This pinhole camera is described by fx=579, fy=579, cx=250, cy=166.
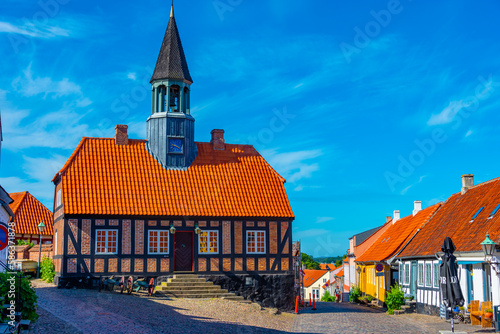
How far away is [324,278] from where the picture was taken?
89812 millimetres

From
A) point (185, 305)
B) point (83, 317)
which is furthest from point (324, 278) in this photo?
point (83, 317)

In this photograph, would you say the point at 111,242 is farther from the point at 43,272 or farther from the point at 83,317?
the point at 83,317

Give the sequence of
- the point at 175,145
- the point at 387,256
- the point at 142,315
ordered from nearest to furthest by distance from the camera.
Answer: the point at 142,315 < the point at 175,145 < the point at 387,256

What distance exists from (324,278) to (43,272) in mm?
65322

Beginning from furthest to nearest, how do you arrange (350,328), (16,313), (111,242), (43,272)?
(43,272), (111,242), (350,328), (16,313)

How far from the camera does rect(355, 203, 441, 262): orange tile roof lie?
3040cm

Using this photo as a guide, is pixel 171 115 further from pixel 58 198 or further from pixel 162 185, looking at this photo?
pixel 58 198

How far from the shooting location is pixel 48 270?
28406 mm

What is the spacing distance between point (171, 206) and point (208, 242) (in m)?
2.44

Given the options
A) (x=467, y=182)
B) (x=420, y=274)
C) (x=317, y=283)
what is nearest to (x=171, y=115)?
(x=420, y=274)

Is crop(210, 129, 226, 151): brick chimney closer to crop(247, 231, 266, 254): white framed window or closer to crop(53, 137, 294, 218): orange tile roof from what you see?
crop(53, 137, 294, 218): orange tile roof

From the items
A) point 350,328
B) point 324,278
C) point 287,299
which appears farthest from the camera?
point 324,278

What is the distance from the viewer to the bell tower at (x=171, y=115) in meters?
29.2

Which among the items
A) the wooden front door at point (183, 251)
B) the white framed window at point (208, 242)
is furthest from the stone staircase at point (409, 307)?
the wooden front door at point (183, 251)
